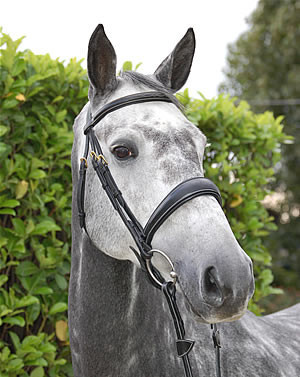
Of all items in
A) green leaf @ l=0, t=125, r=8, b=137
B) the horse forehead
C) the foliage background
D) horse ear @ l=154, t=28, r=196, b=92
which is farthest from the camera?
the foliage background

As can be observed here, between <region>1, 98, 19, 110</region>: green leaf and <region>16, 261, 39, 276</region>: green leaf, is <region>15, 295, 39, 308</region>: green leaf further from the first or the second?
<region>1, 98, 19, 110</region>: green leaf

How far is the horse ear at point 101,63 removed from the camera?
66.4 inches

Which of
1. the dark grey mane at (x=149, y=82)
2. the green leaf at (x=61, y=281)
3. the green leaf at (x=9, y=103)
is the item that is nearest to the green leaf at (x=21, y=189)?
the green leaf at (x=9, y=103)

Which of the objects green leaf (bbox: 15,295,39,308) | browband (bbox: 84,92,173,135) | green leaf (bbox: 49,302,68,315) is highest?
browband (bbox: 84,92,173,135)

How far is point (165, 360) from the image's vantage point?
5.60 ft

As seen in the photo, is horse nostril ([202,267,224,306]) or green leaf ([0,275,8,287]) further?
green leaf ([0,275,8,287])

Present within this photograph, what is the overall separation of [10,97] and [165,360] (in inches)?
76.4

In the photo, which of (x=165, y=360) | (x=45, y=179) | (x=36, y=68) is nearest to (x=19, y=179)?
(x=45, y=179)

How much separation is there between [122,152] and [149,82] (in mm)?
371

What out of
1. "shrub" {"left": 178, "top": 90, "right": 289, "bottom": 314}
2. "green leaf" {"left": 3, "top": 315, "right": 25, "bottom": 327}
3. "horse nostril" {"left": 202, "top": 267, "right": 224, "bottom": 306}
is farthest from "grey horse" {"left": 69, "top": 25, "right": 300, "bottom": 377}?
"shrub" {"left": 178, "top": 90, "right": 289, "bottom": 314}

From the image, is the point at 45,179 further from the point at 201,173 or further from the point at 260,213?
the point at 260,213

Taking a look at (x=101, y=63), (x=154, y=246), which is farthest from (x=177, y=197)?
(x=101, y=63)

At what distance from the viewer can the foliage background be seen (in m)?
11.9

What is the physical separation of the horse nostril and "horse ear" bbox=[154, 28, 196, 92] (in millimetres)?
967
